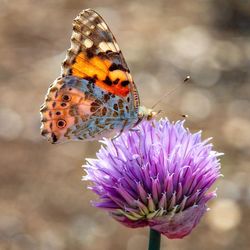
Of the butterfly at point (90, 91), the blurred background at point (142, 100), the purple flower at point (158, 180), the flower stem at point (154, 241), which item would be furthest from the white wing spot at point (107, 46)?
the blurred background at point (142, 100)

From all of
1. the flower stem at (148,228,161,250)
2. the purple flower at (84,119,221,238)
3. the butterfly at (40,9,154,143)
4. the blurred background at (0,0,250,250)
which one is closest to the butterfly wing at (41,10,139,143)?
the butterfly at (40,9,154,143)

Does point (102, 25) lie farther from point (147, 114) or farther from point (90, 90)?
point (147, 114)

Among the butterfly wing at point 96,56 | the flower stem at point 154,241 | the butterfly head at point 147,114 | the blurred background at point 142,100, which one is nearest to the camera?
the flower stem at point 154,241

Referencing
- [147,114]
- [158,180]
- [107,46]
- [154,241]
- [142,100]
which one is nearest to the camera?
[154,241]

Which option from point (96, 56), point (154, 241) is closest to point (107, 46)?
point (96, 56)

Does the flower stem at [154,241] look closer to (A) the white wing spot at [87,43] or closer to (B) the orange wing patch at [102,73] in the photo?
(B) the orange wing patch at [102,73]

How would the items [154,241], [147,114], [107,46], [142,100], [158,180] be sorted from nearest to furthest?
[154,241] → [158,180] → [147,114] → [107,46] → [142,100]

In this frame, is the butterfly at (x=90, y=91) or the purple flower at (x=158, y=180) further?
the butterfly at (x=90, y=91)
